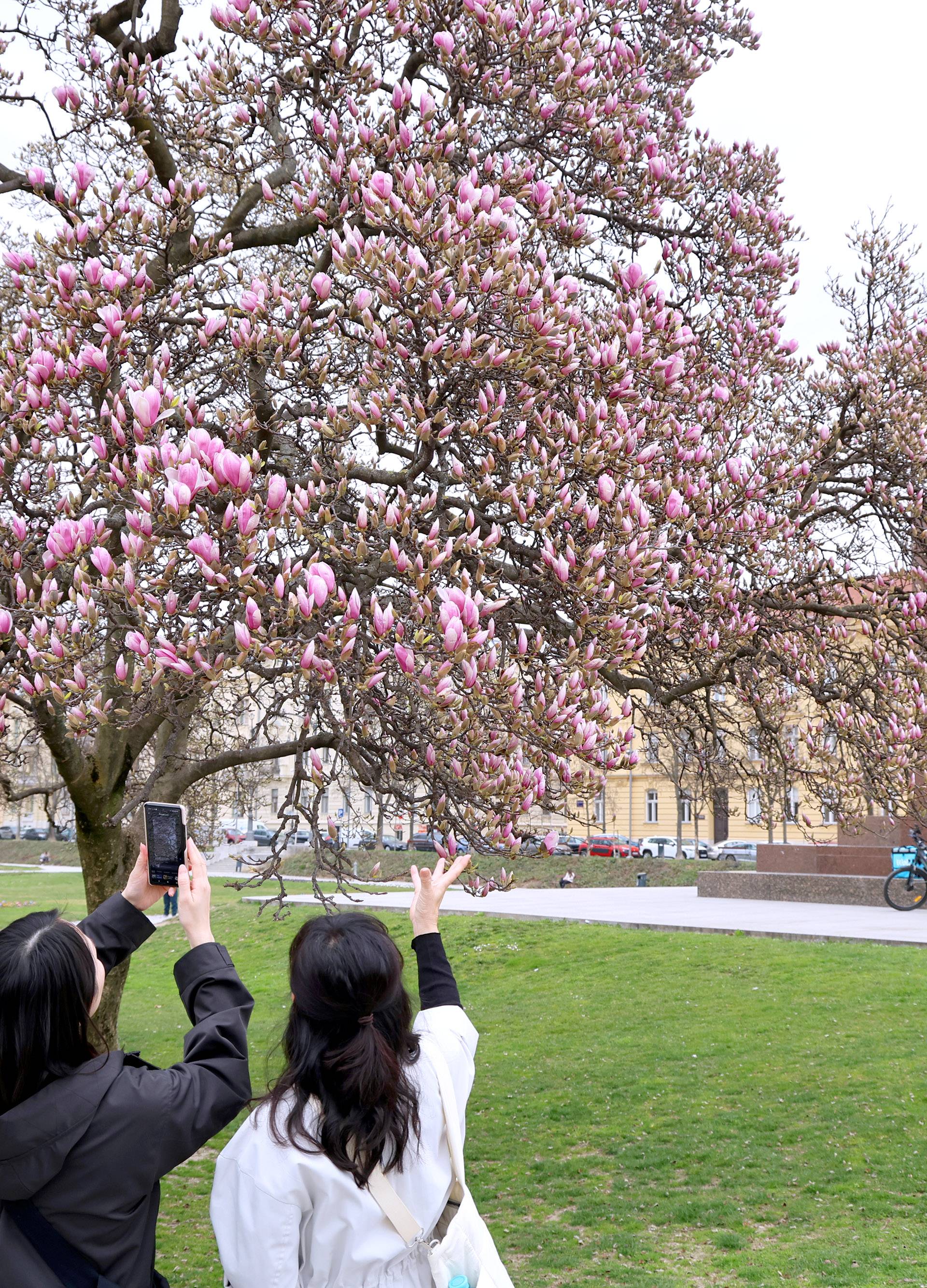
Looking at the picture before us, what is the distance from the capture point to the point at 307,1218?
243 centimetres

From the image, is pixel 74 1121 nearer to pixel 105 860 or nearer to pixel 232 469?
pixel 232 469

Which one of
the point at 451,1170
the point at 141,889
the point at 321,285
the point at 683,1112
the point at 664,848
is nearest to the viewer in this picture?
the point at 451,1170

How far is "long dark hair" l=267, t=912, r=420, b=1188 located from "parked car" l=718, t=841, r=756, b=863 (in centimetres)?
4762

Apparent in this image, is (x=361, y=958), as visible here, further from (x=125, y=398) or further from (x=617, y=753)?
(x=125, y=398)

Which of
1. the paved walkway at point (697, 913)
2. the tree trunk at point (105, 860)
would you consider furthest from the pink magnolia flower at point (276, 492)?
the paved walkway at point (697, 913)

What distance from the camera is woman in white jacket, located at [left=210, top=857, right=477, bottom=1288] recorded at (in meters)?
2.35

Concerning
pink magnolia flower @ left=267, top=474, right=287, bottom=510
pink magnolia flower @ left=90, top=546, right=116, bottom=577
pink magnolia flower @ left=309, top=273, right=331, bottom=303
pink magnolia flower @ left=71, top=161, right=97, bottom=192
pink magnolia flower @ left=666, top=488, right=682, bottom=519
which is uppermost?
pink magnolia flower @ left=71, top=161, right=97, bottom=192

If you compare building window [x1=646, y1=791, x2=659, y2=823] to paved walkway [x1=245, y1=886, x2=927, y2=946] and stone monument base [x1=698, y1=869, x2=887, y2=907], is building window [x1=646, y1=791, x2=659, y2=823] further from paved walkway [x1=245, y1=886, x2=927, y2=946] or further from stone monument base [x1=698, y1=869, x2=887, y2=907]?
stone monument base [x1=698, y1=869, x2=887, y2=907]

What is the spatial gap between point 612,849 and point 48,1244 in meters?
45.5

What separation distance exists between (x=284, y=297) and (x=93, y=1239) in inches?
200

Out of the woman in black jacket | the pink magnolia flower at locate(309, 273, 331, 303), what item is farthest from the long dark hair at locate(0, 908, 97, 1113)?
the pink magnolia flower at locate(309, 273, 331, 303)

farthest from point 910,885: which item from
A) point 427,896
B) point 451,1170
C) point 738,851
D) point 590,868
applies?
point 738,851

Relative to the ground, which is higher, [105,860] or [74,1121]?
[105,860]

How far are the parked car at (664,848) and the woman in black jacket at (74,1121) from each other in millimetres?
47558
